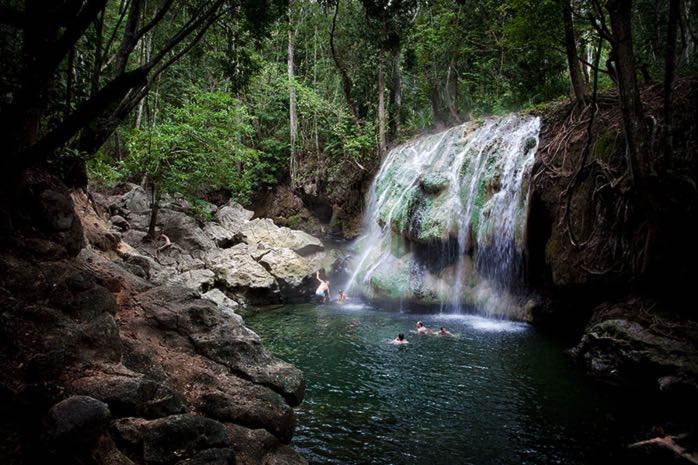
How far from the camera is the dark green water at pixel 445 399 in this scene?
243 inches

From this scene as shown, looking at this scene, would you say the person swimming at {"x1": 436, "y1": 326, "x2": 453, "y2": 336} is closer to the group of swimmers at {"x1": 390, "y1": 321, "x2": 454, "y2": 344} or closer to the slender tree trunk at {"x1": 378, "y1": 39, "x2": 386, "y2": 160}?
the group of swimmers at {"x1": 390, "y1": 321, "x2": 454, "y2": 344}

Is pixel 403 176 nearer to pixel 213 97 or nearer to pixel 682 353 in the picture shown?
pixel 213 97

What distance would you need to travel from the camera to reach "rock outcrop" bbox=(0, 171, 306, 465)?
3156 millimetres

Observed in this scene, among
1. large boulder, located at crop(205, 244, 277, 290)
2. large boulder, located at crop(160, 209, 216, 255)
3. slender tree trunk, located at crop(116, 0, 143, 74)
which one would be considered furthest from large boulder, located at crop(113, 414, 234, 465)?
large boulder, located at crop(160, 209, 216, 255)

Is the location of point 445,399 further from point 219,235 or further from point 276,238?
point 219,235

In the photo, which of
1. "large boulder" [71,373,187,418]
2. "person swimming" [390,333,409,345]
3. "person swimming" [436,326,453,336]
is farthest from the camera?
"person swimming" [436,326,453,336]

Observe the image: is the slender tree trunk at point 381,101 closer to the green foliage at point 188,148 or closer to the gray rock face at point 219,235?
the green foliage at point 188,148

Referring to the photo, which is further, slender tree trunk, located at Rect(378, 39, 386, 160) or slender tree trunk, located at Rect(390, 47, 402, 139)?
slender tree trunk, located at Rect(390, 47, 402, 139)

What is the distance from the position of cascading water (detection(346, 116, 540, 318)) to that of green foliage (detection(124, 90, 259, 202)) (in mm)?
7457

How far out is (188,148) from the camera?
670 inches

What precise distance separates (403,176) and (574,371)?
39.2 feet

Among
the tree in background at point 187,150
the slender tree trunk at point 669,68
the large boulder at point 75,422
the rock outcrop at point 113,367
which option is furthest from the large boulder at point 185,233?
the slender tree trunk at point 669,68

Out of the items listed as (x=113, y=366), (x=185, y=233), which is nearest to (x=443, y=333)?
(x=113, y=366)

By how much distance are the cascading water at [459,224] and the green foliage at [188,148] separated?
24.5 ft
